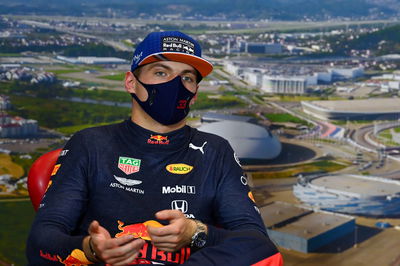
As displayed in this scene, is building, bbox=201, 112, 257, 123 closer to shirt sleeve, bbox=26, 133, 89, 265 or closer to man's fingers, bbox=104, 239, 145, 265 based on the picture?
shirt sleeve, bbox=26, 133, 89, 265

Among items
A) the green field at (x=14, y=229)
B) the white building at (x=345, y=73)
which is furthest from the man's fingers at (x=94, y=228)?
the white building at (x=345, y=73)

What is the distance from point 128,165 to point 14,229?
8.12m

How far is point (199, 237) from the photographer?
0.71m

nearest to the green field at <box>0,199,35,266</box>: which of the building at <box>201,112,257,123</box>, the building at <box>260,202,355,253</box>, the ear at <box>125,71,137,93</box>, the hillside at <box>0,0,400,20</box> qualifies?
the building at <box>260,202,355,253</box>

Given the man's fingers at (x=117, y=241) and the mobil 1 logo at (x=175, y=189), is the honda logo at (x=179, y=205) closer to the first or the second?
the mobil 1 logo at (x=175, y=189)

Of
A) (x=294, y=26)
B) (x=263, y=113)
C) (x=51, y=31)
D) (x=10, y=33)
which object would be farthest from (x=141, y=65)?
(x=294, y=26)

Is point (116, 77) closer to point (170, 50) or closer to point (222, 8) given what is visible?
point (222, 8)

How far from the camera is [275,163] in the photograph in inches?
534

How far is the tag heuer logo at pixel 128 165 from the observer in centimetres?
80

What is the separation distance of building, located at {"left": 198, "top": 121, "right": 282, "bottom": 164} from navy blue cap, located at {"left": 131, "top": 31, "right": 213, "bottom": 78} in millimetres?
10442

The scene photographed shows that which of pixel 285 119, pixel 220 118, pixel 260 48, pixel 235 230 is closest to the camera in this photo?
pixel 235 230

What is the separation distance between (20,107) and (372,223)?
5.88m

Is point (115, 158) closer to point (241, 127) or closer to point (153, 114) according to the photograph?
point (153, 114)

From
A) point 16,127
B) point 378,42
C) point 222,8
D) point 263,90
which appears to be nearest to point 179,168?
point 16,127
